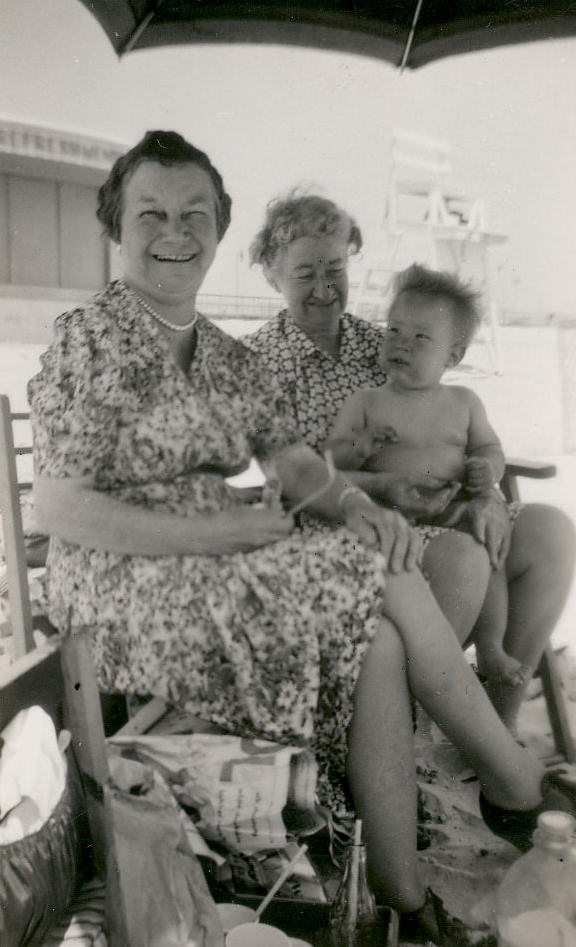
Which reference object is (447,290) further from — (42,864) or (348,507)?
(42,864)

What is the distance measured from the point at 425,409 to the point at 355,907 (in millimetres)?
956

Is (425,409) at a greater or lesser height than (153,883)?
greater

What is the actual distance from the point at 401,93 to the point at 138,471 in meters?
0.91

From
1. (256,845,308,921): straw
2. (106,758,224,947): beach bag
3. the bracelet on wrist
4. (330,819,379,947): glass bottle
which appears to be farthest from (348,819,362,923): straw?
the bracelet on wrist

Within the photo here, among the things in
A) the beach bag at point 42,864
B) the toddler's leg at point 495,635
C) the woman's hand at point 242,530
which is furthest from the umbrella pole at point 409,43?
the beach bag at point 42,864

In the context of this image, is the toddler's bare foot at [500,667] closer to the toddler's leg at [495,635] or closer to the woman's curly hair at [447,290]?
the toddler's leg at [495,635]

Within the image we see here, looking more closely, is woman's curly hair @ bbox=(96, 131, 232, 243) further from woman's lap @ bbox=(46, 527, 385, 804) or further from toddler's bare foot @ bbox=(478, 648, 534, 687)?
toddler's bare foot @ bbox=(478, 648, 534, 687)

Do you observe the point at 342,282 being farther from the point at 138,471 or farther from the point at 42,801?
the point at 42,801

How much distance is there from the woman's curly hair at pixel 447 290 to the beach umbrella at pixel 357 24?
0.41m

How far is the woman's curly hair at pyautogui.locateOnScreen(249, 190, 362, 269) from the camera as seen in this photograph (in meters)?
1.46

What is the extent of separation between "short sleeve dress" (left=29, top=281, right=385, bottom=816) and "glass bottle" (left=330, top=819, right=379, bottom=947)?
0.62ft

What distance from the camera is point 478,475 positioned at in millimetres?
1612

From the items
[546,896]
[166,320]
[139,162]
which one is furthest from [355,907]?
[139,162]

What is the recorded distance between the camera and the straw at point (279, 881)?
52.4 inches
